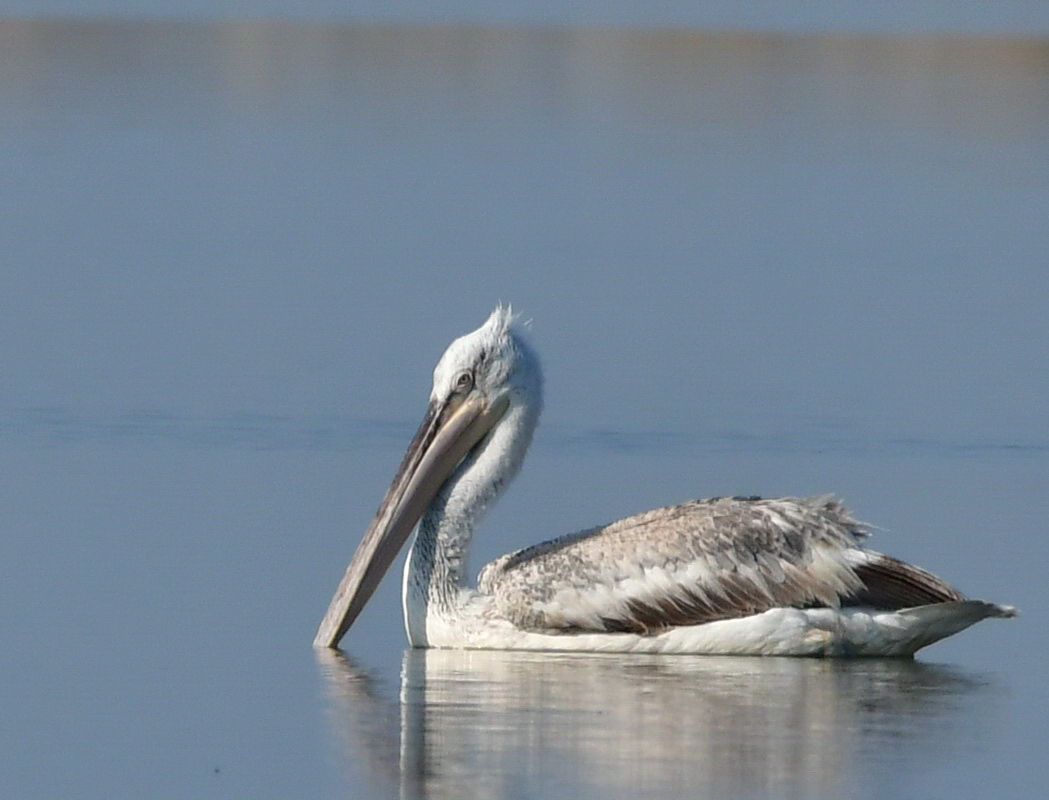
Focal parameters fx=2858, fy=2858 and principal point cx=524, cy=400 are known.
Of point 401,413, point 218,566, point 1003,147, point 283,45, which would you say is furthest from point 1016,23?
point 218,566

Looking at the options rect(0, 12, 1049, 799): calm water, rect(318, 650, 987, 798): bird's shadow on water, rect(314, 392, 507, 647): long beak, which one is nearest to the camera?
rect(318, 650, 987, 798): bird's shadow on water

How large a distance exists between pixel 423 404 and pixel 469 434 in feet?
10.9

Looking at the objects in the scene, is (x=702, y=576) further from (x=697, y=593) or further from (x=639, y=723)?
(x=639, y=723)

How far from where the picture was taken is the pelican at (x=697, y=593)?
354 inches

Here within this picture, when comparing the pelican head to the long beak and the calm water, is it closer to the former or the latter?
the long beak

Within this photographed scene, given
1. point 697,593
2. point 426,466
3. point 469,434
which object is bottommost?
point 697,593

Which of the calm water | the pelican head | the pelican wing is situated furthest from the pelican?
the pelican head

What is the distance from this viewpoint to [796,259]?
18.4 meters

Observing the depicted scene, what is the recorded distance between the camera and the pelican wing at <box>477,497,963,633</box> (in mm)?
9000

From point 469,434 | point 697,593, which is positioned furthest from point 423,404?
point 697,593

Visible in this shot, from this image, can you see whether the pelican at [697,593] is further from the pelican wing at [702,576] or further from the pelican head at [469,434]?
the pelican head at [469,434]

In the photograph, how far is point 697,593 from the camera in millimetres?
9070

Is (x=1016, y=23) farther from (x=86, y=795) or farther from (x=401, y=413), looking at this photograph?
(x=86, y=795)

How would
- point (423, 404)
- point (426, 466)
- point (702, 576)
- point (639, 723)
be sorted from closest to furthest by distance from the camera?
1. point (639, 723)
2. point (702, 576)
3. point (426, 466)
4. point (423, 404)
